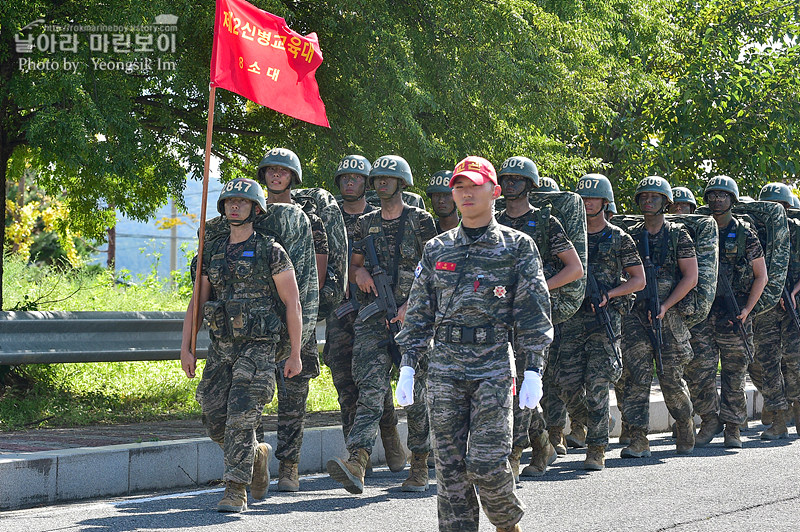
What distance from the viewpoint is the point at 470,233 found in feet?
16.6

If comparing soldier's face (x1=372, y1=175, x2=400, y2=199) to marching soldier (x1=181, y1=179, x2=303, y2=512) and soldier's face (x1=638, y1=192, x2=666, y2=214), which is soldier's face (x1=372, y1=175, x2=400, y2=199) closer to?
marching soldier (x1=181, y1=179, x2=303, y2=512)

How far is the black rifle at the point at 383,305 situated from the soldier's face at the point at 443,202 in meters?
1.04

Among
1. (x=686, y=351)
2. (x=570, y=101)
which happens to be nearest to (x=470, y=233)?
(x=686, y=351)

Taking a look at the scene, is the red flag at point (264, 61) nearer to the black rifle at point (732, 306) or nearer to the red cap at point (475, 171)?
the red cap at point (475, 171)

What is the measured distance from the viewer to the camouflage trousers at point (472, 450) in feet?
15.7

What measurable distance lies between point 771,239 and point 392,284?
15.2 feet

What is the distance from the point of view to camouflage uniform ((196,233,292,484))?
6.33 m

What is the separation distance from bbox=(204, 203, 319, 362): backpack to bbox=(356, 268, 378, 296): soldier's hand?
0.77 m

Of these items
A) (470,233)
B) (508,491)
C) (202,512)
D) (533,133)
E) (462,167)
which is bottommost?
(202,512)

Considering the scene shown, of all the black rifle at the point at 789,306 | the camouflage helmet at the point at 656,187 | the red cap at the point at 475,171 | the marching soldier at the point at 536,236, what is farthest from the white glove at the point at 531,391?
the black rifle at the point at 789,306

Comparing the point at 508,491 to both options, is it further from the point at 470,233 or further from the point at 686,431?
the point at 686,431

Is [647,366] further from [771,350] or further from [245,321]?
[245,321]

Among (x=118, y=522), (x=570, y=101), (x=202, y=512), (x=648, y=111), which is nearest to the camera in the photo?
(x=118, y=522)

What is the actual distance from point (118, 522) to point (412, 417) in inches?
88.0
